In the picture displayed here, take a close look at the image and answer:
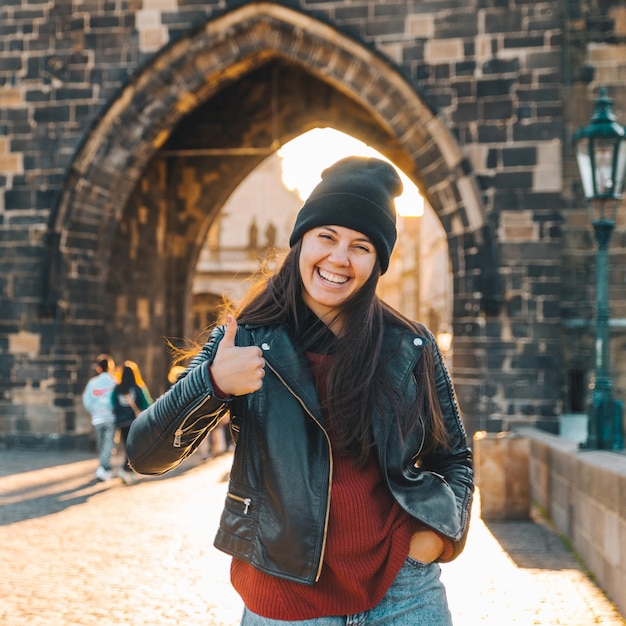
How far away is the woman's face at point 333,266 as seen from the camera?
1665 millimetres

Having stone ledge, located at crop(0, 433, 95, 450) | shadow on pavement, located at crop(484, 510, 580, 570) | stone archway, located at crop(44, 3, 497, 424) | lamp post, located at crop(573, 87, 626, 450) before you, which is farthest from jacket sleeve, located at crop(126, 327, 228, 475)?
stone ledge, located at crop(0, 433, 95, 450)

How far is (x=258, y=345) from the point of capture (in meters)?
1.58

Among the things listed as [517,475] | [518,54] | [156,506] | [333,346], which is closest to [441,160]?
[518,54]

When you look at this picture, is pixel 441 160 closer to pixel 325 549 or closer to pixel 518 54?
pixel 518 54

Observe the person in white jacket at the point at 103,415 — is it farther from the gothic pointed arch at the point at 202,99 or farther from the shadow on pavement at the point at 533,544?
the shadow on pavement at the point at 533,544

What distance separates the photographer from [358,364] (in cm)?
159

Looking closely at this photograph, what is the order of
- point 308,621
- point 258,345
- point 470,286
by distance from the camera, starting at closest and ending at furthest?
point 308,621 < point 258,345 < point 470,286

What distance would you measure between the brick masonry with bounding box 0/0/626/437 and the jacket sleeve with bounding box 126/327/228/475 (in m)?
8.23

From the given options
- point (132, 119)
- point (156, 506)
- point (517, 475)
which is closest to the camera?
point (517, 475)

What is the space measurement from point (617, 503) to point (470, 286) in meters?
5.88

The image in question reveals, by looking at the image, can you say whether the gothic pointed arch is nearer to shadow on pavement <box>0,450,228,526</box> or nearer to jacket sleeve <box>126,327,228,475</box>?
shadow on pavement <box>0,450,228,526</box>

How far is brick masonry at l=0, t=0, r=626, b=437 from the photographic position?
377 inches

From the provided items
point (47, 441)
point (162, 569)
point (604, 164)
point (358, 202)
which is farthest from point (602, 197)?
point (47, 441)

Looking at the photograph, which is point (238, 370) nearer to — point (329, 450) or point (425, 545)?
point (329, 450)
